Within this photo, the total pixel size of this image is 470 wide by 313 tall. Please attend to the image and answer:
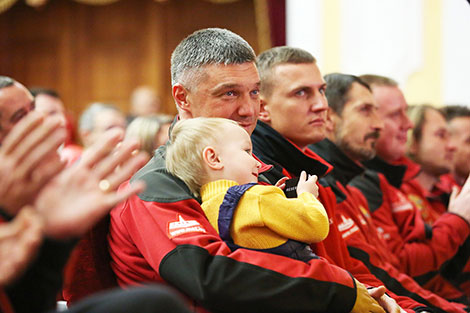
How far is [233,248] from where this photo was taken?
5.32 feet

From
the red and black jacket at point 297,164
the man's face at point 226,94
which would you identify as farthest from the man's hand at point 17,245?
the red and black jacket at point 297,164

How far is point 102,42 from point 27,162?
7.02 m

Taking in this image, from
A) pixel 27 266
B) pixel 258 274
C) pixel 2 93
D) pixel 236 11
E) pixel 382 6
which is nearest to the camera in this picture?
pixel 27 266

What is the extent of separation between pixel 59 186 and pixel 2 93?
1596mm

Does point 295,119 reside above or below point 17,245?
below

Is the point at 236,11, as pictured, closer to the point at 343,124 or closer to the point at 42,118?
the point at 343,124

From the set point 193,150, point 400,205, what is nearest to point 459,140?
point 400,205

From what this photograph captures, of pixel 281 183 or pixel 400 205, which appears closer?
pixel 281 183

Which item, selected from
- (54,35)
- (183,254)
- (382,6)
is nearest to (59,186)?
(183,254)

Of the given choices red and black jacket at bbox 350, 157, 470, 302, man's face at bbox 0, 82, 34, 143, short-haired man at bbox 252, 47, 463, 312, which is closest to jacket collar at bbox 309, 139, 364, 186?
short-haired man at bbox 252, 47, 463, 312

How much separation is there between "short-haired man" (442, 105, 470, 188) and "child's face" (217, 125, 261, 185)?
10.1 feet

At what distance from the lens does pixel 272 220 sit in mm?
1549

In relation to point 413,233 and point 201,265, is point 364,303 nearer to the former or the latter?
point 201,265

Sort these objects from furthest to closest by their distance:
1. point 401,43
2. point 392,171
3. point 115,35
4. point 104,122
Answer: point 115,35, point 401,43, point 104,122, point 392,171
